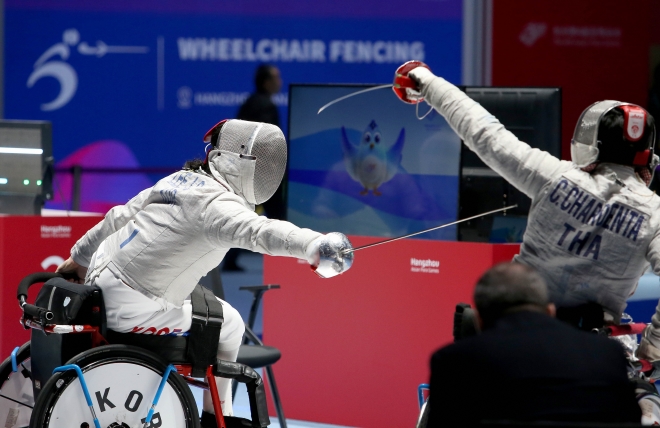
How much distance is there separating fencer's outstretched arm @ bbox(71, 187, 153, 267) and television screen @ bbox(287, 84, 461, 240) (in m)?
1.56

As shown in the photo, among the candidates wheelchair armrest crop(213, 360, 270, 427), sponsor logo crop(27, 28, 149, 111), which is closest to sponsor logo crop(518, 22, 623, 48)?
sponsor logo crop(27, 28, 149, 111)

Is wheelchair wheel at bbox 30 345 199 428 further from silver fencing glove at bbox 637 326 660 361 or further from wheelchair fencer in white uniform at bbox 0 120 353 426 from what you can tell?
silver fencing glove at bbox 637 326 660 361

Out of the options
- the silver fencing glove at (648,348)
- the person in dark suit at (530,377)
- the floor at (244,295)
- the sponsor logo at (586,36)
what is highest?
the sponsor logo at (586,36)

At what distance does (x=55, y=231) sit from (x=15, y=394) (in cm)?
144

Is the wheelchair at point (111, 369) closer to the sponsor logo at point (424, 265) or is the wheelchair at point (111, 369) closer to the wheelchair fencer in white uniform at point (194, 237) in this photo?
the wheelchair fencer in white uniform at point (194, 237)

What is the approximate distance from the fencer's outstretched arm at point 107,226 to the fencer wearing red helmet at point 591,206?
1186 mm

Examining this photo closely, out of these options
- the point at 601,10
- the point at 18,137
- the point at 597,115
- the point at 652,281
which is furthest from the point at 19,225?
the point at 601,10

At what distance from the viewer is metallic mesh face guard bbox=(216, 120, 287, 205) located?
332 cm

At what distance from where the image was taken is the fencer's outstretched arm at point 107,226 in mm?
3445

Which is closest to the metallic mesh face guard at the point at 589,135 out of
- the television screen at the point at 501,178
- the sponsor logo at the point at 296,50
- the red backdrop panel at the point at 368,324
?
the red backdrop panel at the point at 368,324

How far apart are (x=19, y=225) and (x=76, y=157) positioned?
3354mm

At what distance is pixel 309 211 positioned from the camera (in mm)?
4973

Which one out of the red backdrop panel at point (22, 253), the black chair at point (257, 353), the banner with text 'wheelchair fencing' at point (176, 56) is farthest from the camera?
the banner with text 'wheelchair fencing' at point (176, 56)

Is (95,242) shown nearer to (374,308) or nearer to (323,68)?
(374,308)
